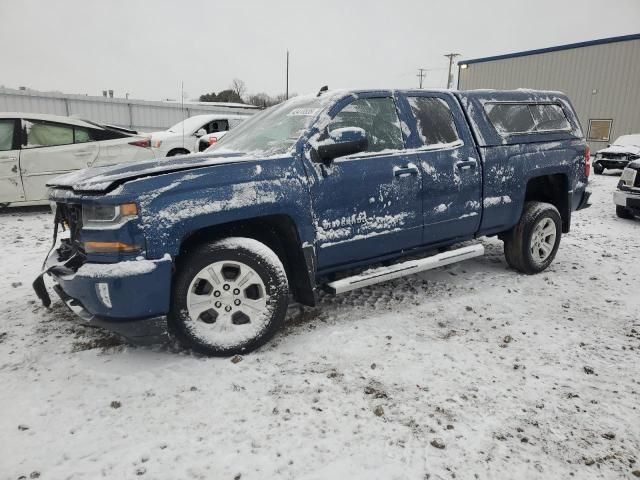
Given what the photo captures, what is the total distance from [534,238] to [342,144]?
107 inches

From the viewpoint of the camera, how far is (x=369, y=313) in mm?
3867

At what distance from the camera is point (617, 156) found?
49.5ft

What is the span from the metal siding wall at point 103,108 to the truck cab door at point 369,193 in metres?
20.2

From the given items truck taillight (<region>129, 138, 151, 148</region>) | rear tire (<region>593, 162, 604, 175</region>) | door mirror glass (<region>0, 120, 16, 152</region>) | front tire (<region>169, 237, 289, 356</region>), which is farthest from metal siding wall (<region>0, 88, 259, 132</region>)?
front tire (<region>169, 237, 289, 356</region>)

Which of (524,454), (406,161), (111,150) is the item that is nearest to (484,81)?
(111,150)

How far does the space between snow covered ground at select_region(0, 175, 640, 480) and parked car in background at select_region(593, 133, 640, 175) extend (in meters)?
13.2

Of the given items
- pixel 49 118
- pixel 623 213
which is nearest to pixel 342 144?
pixel 49 118

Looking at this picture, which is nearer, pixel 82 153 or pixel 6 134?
pixel 6 134

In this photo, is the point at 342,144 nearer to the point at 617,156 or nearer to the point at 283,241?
the point at 283,241

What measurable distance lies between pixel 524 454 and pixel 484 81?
30008 millimetres

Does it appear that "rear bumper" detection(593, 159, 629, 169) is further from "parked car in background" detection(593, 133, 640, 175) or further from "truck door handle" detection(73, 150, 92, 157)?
"truck door handle" detection(73, 150, 92, 157)

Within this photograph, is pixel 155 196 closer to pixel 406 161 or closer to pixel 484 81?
pixel 406 161

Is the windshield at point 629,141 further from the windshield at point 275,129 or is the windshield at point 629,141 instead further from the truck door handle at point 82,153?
the truck door handle at point 82,153

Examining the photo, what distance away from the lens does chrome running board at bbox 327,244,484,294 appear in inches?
135
